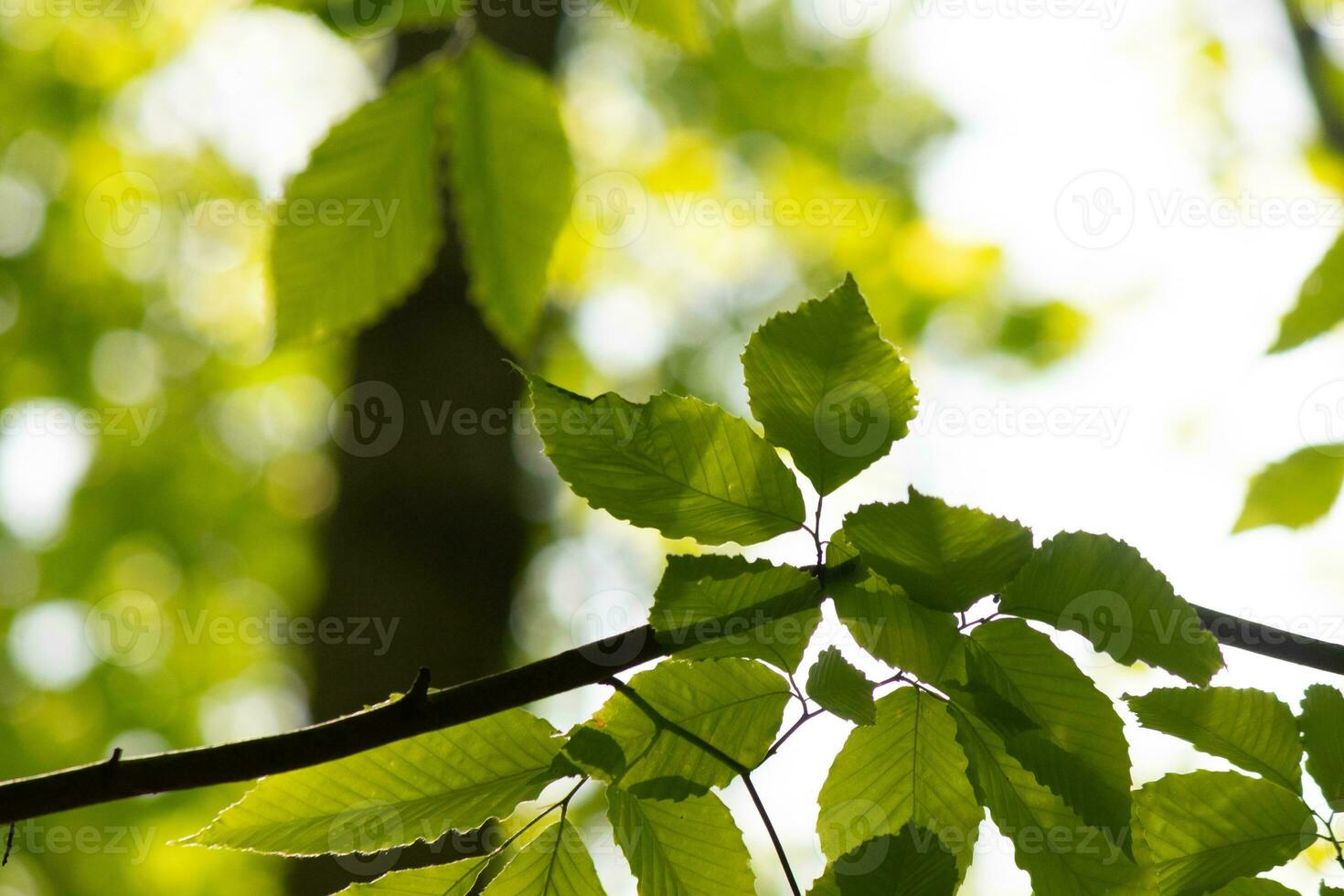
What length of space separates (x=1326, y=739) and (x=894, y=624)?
320 mm

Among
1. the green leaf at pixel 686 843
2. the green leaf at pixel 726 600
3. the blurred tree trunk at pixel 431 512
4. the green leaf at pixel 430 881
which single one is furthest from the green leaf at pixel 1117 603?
the blurred tree trunk at pixel 431 512

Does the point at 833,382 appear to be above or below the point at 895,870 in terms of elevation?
above

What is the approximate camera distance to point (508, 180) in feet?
2.96

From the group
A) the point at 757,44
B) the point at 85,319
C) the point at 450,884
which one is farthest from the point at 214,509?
the point at 450,884

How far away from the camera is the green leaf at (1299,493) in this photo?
3.60 ft

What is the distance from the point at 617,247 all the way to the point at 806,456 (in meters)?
5.46

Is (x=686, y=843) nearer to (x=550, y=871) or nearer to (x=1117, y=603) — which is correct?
(x=550, y=871)

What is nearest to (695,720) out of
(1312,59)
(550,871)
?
(550,871)

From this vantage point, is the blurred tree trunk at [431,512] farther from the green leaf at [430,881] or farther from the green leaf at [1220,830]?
the green leaf at [1220,830]

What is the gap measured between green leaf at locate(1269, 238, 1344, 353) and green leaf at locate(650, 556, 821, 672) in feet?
2.57

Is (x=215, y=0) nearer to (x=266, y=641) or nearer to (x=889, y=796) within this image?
(x=266, y=641)

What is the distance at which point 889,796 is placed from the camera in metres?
0.61

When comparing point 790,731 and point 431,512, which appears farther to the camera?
point 431,512

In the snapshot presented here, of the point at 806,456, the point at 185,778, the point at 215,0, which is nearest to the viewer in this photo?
the point at 185,778
